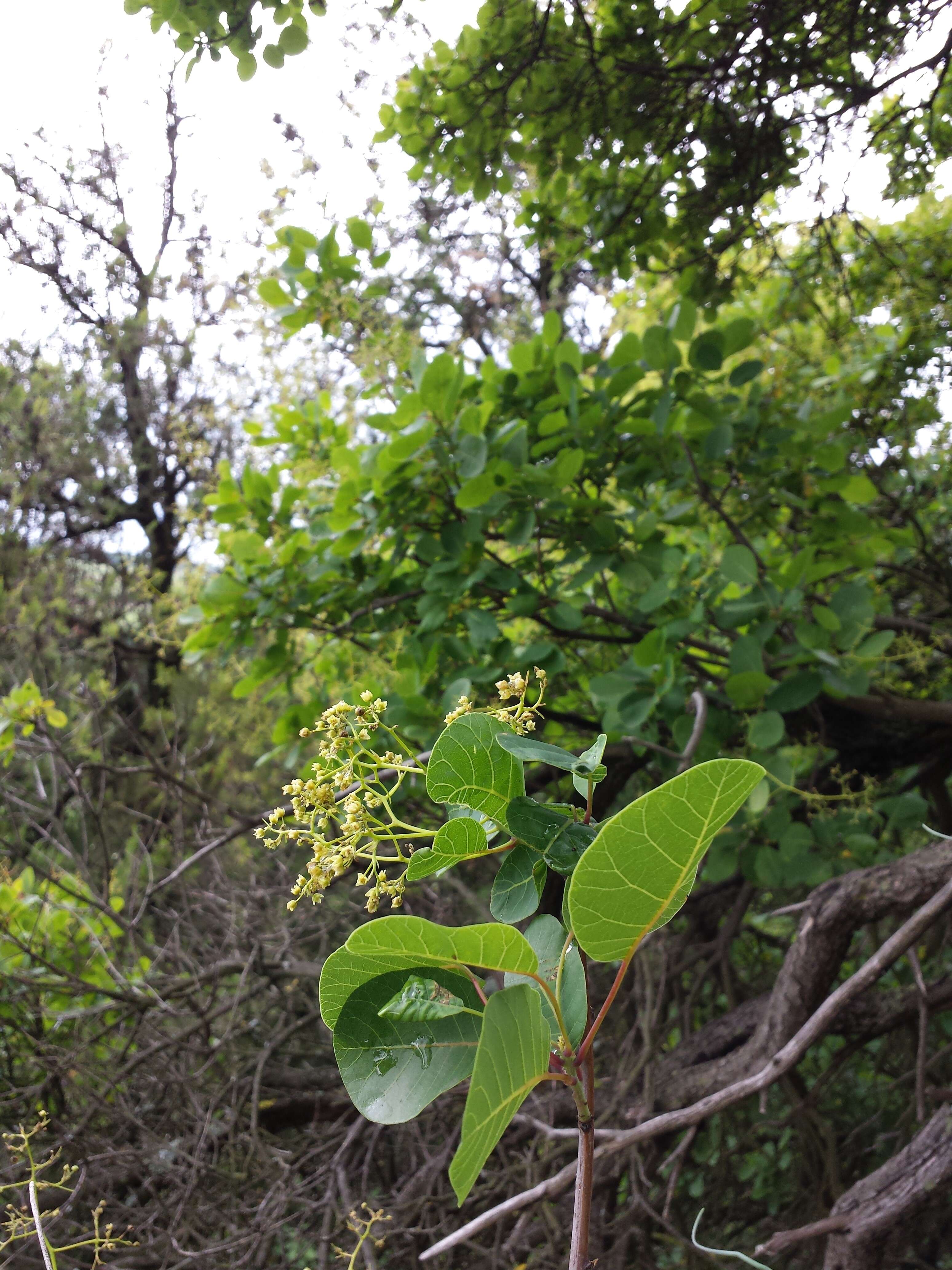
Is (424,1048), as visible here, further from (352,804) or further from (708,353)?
(708,353)

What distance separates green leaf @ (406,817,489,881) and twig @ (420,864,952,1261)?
2.12 feet

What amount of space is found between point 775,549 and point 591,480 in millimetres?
1068

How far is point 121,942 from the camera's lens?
8.34ft

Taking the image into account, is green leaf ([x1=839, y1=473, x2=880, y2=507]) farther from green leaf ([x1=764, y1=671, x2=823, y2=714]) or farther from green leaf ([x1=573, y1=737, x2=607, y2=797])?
green leaf ([x1=573, y1=737, x2=607, y2=797])

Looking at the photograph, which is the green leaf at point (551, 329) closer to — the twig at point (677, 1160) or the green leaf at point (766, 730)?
the green leaf at point (766, 730)

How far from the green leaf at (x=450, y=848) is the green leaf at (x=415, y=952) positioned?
0.04 meters

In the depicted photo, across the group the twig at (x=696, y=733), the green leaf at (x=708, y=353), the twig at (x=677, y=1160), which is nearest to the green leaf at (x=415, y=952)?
the twig at (x=696, y=733)

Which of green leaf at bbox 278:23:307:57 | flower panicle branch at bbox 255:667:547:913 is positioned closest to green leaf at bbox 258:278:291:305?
green leaf at bbox 278:23:307:57

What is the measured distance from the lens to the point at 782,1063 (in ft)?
3.69

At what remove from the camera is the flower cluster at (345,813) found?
47 cm

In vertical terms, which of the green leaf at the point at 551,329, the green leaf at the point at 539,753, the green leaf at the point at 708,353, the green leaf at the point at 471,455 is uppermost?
the green leaf at the point at 551,329

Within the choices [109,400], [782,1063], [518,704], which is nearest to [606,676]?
[782,1063]

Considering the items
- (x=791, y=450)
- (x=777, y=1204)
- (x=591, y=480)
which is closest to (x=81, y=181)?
(x=591, y=480)

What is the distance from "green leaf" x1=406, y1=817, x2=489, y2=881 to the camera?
1.51 feet
